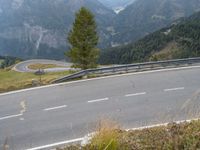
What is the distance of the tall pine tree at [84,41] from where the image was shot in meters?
31.7

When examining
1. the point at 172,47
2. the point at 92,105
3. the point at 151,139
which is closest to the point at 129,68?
the point at 92,105

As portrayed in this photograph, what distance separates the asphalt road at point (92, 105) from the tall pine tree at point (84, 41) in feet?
41.9

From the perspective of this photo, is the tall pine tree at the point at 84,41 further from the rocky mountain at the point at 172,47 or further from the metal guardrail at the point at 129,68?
the rocky mountain at the point at 172,47

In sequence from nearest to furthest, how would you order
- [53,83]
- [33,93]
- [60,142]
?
[60,142] < [33,93] < [53,83]

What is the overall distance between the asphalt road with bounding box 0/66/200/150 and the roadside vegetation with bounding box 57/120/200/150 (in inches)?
96.4

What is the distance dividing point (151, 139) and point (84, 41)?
25.4 metres

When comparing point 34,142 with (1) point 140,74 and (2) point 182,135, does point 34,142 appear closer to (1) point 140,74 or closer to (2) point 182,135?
(2) point 182,135

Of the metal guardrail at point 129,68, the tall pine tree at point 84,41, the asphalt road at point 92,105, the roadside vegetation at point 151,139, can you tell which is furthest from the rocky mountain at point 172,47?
the roadside vegetation at point 151,139

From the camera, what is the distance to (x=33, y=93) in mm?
17109

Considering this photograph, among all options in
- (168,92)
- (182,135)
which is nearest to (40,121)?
(168,92)

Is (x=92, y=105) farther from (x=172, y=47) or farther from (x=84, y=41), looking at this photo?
(x=172, y=47)

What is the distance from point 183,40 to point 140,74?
6518 inches

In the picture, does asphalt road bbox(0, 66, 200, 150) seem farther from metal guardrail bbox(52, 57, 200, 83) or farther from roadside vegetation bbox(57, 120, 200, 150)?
roadside vegetation bbox(57, 120, 200, 150)

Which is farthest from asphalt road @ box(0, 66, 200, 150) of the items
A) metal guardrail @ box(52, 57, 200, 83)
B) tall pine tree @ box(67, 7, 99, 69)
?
tall pine tree @ box(67, 7, 99, 69)
